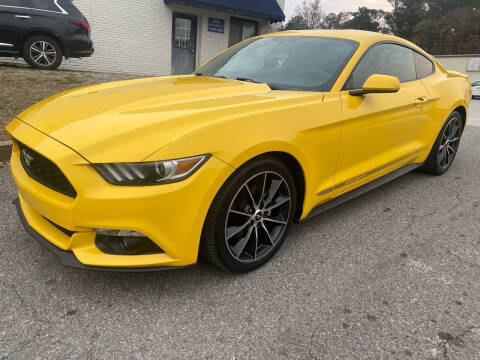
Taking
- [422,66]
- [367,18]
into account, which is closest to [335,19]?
[367,18]

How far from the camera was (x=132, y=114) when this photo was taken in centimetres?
207

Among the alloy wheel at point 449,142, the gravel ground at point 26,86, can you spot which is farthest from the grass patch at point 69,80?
the alloy wheel at point 449,142

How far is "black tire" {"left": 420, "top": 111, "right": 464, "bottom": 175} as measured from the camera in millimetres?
4227

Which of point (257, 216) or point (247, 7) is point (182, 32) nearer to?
point (247, 7)

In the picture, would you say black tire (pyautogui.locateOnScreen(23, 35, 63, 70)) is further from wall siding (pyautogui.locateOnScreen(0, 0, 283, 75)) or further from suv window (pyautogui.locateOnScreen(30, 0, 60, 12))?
wall siding (pyautogui.locateOnScreen(0, 0, 283, 75))

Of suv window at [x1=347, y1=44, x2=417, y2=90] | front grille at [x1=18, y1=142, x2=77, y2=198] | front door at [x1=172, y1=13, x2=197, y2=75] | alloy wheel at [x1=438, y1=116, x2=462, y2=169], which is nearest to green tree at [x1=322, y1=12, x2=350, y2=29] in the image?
front door at [x1=172, y1=13, x2=197, y2=75]

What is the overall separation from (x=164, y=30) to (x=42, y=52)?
5333 millimetres

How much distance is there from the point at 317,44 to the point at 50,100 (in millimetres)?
2133

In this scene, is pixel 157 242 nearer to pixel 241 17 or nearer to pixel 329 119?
pixel 329 119

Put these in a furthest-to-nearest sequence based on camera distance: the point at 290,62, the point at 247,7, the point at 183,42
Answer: the point at 183,42
the point at 247,7
the point at 290,62

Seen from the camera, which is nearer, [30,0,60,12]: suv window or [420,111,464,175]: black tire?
[420,111,464,175]: black tire

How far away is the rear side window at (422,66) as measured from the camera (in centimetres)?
386

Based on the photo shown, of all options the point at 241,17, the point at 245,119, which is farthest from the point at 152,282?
the point at 241,17

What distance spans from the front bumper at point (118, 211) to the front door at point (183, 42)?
469 inches
